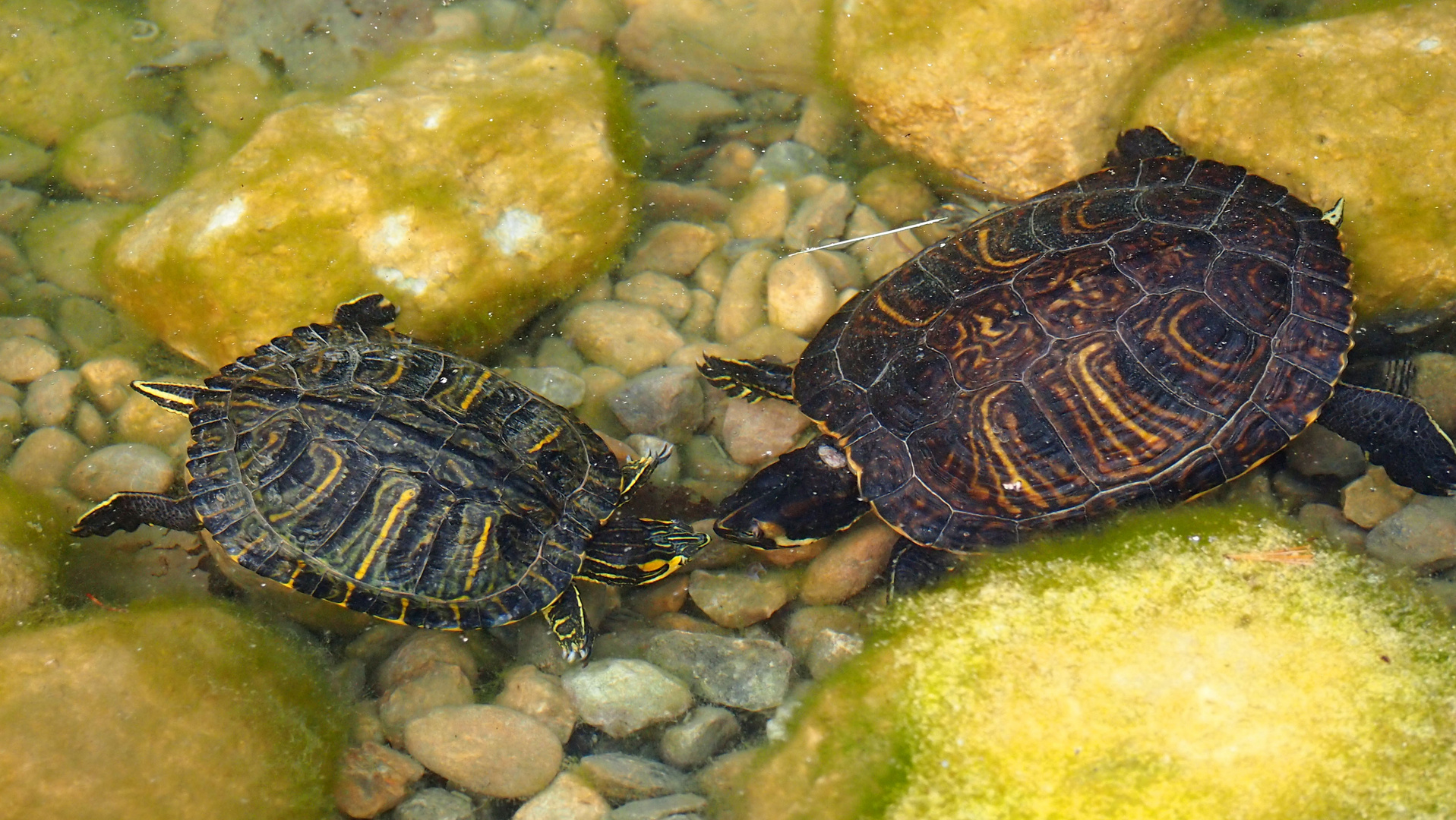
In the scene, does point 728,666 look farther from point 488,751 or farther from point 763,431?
point 763,431

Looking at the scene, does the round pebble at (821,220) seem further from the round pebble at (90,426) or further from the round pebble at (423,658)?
the round pebble at (90,426)

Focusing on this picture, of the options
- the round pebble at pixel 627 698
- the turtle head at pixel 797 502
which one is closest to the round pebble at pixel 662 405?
the turtle head at pixel 797 502

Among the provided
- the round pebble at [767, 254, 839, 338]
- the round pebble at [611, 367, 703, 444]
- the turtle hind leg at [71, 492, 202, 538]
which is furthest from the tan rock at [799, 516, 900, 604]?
the turtle hind leg at [71, 492, 202, 538]

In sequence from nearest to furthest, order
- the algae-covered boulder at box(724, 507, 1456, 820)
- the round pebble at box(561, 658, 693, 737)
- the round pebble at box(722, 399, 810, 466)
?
the algae-covered boulder at box(724, 507, 1456, 820)
the round pebble at box(561, 658, 693, 737)
the round pebble at box(722, 399, 810, 466)

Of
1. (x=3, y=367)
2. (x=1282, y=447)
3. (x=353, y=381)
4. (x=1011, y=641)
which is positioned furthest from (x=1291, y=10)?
(x=3, y=367)

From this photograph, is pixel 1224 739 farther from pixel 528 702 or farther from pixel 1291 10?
pixel 1291 10

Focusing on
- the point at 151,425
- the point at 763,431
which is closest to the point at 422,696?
the point at 763,431

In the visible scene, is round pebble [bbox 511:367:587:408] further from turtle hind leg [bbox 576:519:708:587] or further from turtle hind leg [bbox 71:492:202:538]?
turtle hind leg [bbox 71:492:202:538]

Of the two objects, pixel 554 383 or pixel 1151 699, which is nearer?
pixel 1151 699
